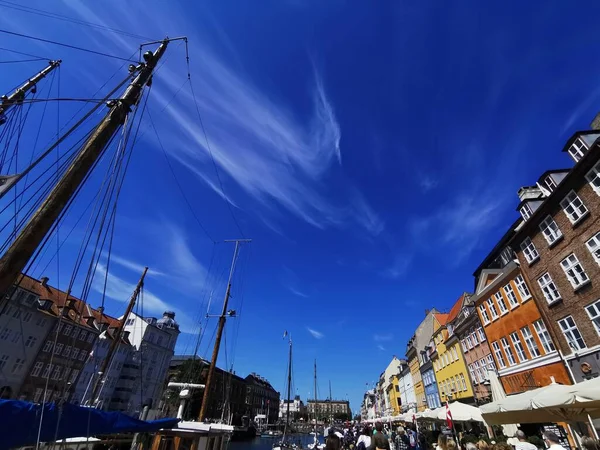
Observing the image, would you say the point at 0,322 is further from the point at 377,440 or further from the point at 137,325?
the point at 377,440

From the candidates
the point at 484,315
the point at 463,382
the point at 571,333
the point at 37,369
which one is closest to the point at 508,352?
the point at 484,315

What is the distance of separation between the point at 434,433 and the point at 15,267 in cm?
3070

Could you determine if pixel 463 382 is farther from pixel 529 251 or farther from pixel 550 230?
pixel 550 230

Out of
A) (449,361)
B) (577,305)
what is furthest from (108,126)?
(449,361)

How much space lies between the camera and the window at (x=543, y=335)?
19312mm

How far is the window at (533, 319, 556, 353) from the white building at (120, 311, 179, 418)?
2361 inches

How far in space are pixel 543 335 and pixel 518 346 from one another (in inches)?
119

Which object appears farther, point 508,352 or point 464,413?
point 508,352

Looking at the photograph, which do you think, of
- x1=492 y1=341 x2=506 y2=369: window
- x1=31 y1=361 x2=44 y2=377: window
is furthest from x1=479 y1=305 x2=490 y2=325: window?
x1=31 y1=361 x2=44 y2=377: window

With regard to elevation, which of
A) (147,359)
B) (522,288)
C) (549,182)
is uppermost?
(549,182)

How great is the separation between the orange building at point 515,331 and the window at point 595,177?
26.7 ft

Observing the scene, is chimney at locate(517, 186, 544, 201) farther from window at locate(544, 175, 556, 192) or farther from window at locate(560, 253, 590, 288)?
window at locate(560, 253, 590, 288)

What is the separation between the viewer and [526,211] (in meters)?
22.1

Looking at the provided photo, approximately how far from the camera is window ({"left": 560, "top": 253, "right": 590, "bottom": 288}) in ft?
55.6
